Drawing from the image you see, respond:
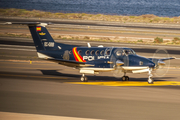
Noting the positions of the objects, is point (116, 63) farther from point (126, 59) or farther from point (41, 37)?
point (41, 37)

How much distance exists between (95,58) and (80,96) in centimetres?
642

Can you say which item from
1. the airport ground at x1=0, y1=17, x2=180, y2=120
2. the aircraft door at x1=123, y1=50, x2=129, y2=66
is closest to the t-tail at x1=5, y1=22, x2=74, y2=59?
the airport ground at x1=0, y1=17, x2=180, y2=120

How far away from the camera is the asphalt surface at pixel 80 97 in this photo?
56.1ft

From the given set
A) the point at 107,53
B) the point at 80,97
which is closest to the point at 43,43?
the point at 107,53

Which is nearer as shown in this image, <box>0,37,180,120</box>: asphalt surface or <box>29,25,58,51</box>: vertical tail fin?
<box>0,37,180,120</box>: asphalt surface

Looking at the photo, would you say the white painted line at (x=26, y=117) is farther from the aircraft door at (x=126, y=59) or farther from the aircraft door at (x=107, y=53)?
the aircraft door at (x=107, y=53)

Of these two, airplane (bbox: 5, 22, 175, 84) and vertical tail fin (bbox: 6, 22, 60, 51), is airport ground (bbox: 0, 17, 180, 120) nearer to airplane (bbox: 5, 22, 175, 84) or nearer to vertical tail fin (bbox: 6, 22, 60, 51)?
airplane (bbox: 5, 22, 175, 84)

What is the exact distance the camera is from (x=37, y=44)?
29.7m

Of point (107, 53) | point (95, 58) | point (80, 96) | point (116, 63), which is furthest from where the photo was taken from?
point (95, 58)

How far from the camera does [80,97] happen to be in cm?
2075

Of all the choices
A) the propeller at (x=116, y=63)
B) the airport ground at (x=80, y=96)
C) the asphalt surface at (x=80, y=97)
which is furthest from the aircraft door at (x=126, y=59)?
the asphalt surface at (x=80, y=97)

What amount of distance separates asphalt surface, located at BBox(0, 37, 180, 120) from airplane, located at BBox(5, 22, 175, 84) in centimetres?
170

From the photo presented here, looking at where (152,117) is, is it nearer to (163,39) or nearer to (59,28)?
(163,39)

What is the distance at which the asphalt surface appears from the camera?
17.1 metres
